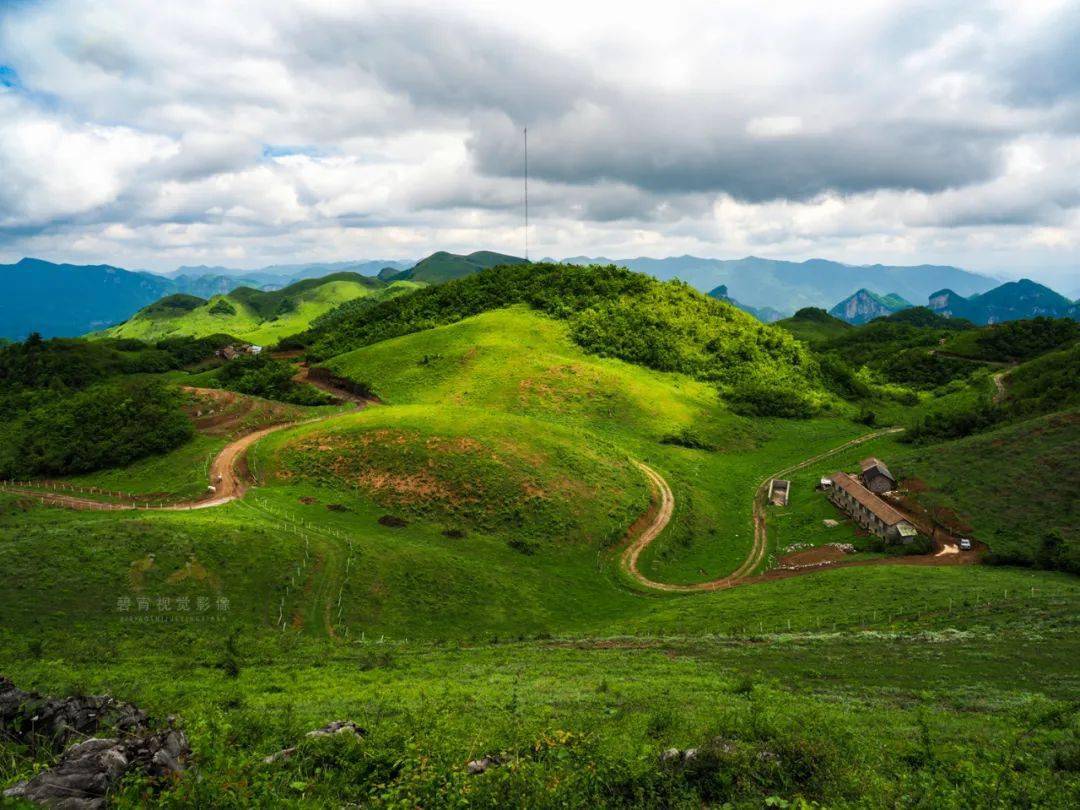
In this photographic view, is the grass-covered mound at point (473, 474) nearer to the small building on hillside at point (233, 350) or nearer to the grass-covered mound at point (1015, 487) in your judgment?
the grass-covered mound at point (1015, 487)

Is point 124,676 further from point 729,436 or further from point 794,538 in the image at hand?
point 729,436

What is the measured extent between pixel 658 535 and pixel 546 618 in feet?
62.5

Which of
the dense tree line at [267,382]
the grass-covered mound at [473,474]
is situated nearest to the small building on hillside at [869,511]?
the grass-covered mound at [473,474]

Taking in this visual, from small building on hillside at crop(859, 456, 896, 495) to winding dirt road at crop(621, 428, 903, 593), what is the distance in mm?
11082

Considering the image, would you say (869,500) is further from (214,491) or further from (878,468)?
(214,491)

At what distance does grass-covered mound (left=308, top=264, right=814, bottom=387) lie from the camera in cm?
11188

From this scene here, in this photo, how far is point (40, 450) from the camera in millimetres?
56219

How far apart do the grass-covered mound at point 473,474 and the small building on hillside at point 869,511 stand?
21115 mm

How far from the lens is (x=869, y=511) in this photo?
55.0m

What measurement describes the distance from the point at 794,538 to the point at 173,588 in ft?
173

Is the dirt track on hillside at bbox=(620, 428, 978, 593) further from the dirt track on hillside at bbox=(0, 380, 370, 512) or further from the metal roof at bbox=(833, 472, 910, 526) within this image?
the dirt track on hillside at bbox=(0, 380, 370, 512)

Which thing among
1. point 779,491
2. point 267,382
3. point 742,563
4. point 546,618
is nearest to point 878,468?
point 779,491

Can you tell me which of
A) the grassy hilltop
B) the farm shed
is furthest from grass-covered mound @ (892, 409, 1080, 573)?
the farm shed

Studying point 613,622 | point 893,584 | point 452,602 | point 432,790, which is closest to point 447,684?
point 432,790
